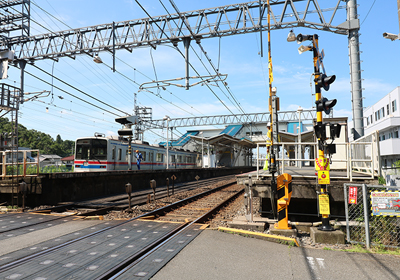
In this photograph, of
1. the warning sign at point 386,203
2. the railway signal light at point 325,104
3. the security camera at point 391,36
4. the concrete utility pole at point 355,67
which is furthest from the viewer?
the concrete utility pole at point 355,67

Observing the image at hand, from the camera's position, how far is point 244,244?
6.01 metres

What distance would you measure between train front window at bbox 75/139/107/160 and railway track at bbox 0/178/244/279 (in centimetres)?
1195

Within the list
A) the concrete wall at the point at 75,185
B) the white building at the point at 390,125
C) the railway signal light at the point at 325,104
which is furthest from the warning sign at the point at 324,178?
the white building at the point at 390,125

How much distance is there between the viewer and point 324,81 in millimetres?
6781

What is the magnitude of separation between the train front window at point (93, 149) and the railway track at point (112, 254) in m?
11.9

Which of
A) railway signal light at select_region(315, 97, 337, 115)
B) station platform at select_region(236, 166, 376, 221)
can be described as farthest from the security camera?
station platform at select_region(236, 166, 376, 221)

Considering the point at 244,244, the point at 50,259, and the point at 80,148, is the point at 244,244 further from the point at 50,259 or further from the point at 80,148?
the point at 80,148

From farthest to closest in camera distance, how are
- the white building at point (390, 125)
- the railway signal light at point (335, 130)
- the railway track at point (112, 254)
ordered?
the white building at point (390, 125) → the railway signal light at point (335, 130) → the railway track at point (112, 254)

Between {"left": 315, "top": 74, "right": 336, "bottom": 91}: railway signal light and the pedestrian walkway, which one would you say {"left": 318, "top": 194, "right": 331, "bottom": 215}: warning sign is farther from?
{"left": 315, "top": 74, "right": 336, "bottom": 91}: railway signal light

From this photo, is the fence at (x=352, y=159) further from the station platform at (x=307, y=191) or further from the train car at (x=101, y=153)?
the train car at (x=101, y=153)

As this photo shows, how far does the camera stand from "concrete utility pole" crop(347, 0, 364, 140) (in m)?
15.2

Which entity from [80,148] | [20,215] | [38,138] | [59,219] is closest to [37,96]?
[80,148]

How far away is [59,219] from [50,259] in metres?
4.00

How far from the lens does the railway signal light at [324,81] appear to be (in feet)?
22.0
